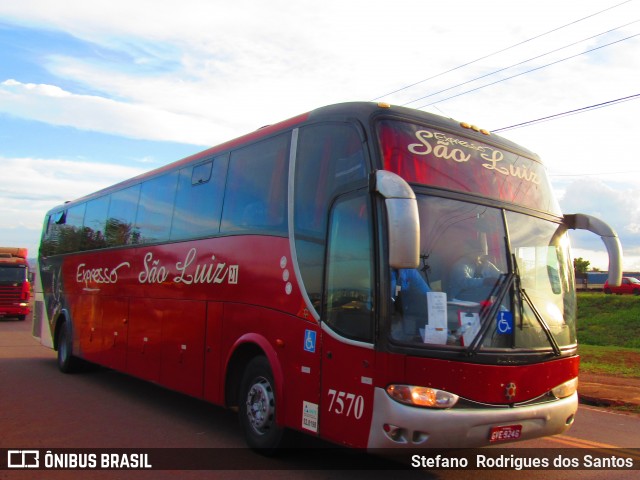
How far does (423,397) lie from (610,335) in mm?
22410

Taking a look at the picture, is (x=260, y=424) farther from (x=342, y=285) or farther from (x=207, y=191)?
(x=207, y=191)

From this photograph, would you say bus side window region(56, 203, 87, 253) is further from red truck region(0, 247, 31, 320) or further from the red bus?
red truck region(0, 247, 31, 320)

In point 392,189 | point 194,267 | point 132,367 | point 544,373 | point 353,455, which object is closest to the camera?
point 392,189

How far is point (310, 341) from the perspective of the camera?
19.7 feet

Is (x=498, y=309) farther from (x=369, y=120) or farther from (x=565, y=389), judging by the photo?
(x=369, y=120)

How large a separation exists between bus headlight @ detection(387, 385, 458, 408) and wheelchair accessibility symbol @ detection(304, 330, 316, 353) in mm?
1134

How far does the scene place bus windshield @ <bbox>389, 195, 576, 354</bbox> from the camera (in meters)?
5.19

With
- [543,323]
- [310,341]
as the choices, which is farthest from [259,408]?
[543,323]

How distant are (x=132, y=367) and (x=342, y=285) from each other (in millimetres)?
5639

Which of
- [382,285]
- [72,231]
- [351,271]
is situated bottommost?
[382,285]

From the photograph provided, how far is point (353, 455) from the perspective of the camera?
6.73 m

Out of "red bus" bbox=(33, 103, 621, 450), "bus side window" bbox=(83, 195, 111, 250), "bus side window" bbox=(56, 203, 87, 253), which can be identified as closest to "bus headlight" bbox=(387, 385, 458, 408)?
"red bus" bbox=(33, 103, 621, 450)

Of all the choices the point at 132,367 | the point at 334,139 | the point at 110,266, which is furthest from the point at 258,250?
the point at 110,266

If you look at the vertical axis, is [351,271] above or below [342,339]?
above
